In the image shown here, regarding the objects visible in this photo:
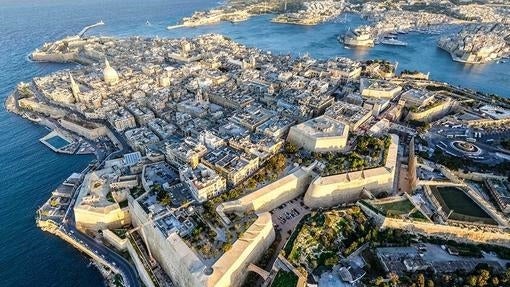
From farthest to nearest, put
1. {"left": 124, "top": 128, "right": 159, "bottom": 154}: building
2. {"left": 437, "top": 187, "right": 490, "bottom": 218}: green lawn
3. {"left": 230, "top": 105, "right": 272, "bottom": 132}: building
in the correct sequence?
{"left": 124, "top": 128, "right": 159, "bottom": 154}: building → {"left": 230, "top": 105, "right": 272, "bottom": 132}: building → {"left": 437, "top": 187, "right": 490, "bottom": 218}: green lawn

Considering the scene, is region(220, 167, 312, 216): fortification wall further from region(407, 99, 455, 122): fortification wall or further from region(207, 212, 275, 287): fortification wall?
region(407, 99, 455, 122): fortification wall

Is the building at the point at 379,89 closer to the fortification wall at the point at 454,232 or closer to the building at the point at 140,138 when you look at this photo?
the fortification wall at the point at 454,232

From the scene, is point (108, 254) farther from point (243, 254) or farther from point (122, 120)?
point (122, 120)

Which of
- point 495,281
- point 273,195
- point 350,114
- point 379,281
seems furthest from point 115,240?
point 495,281

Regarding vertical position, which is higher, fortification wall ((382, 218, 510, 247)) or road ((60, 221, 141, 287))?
fortification wall ((382, 218, 510, 247))

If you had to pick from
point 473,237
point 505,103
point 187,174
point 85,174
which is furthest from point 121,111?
point 505,103

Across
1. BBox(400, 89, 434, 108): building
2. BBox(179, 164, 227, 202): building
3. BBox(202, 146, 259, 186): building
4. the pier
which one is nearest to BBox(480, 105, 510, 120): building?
BBox(400, 89, 434, 108): building

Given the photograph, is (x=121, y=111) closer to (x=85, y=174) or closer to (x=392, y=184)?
(x=85, y=174)

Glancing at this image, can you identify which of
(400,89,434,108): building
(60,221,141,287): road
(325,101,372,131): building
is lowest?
(60,221,141,287): road
